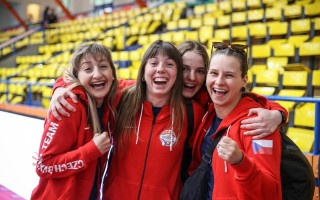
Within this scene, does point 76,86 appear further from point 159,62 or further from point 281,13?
point 281,13

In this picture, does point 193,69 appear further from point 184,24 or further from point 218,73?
point 184,24

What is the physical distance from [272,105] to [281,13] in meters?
5.79

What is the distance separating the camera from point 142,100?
1.80 meters

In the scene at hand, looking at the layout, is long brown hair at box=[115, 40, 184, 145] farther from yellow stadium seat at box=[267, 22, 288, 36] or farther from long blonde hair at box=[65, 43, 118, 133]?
yellow stadium seat at box=[267, 22, 288, 36]

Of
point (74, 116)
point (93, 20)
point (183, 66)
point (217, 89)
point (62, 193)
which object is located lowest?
point (62, 193)

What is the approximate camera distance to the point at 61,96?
5.36 ft

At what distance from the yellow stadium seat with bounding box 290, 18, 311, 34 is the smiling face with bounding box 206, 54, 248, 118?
513cm

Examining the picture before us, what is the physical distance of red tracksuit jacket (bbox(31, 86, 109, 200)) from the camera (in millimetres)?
1579

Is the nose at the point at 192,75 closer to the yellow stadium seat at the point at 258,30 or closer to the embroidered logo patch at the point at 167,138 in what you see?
the embroidered logo patch at the point at 167,138

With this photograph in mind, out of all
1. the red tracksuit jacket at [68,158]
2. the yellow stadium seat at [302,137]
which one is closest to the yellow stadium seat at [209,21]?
the yellow stadium seat at [302,137]

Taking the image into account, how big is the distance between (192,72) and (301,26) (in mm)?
5021

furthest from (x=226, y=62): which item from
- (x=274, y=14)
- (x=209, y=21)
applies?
(x=209, y=21)

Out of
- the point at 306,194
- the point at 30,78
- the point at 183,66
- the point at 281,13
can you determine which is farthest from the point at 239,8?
the point at 306,194

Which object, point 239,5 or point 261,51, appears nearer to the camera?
point 261,51
